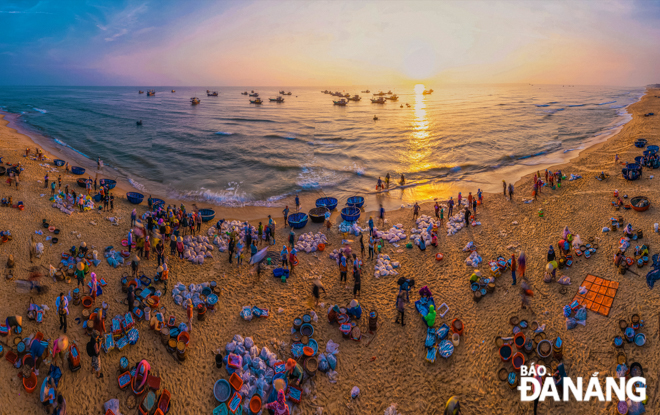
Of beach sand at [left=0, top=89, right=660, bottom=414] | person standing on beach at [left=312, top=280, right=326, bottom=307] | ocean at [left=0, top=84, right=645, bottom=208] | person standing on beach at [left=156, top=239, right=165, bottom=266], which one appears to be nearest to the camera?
beach sand at [left=0, top=89, right=660, bottom=414]

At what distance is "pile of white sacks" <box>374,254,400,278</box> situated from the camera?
1596 centimetres

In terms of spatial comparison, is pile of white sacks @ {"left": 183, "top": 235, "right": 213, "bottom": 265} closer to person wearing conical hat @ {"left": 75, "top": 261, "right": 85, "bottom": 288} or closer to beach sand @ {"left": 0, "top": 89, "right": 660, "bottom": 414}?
beach sand @ {"left": 0, "top": 89, "right": 660, "bottom": 414}

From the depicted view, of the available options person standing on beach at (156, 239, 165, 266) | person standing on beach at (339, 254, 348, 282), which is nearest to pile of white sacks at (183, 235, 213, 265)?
person standing on beach at (156, 239, 165, 266)

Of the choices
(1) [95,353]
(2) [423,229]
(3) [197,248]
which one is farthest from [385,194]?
(1) [95,353]

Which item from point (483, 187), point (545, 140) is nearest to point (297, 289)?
point (483, 187)

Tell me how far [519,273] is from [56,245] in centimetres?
2449

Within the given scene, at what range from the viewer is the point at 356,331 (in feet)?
39.7

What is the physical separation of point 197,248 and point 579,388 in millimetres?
17990

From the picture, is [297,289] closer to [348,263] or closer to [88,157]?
[348,263]

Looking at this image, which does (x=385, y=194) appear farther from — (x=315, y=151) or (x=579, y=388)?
(x=579, y=388)

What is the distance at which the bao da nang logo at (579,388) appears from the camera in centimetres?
931

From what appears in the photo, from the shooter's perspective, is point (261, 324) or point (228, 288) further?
point (228, 288)

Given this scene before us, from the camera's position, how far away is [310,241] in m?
19.2

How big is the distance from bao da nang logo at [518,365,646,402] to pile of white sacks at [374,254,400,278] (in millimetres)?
7188
